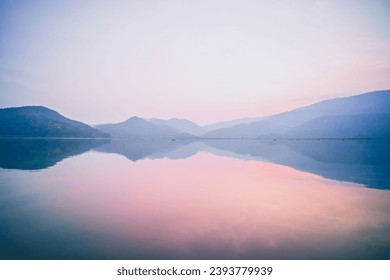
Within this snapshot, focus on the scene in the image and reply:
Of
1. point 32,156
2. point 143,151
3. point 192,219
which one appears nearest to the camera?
point 192,219

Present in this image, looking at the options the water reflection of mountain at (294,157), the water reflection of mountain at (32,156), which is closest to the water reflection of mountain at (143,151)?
the water reflection of mountain at (294,157)

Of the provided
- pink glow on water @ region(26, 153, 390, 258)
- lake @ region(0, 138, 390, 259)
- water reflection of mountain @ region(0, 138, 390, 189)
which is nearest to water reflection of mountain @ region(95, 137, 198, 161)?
water reflection of mountain @ region(0, 138, 390, 189)

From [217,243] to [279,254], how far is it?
257 cm

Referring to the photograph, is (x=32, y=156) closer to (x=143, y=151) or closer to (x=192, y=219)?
(x=143, y=151)

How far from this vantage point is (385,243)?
11062mm

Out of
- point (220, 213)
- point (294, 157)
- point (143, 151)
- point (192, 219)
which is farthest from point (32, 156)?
point (294, 157)

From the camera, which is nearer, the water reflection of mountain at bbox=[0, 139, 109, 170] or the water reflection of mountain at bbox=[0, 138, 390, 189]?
the water reflection of mountain at bbox=[0, 138, 390, 189]

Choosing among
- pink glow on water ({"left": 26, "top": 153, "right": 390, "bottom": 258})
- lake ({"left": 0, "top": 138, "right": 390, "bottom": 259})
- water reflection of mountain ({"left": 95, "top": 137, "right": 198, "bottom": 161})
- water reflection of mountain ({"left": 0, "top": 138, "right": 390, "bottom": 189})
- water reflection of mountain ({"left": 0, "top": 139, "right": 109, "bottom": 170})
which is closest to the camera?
lake ({"left": 0, "top": 138, "right": 390, "bottom": 259})

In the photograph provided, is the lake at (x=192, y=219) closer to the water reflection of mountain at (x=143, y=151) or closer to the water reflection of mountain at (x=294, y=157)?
the water reflection of mountain at (x=294, y=157)

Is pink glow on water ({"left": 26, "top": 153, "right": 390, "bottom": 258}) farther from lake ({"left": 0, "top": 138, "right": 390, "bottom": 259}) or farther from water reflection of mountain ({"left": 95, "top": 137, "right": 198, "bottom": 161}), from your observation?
water reflection of mountain ({"left": 95, "top": 137, "right": 198, "bottom": 161})

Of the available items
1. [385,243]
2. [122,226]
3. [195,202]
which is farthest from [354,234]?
[122,226]

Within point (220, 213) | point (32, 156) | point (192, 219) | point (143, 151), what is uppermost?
point (32, 156)

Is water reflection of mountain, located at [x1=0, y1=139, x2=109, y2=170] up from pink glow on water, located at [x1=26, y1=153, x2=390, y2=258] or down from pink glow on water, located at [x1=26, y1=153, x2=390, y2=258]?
up

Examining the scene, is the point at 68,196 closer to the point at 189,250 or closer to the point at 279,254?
the point at 189,250
